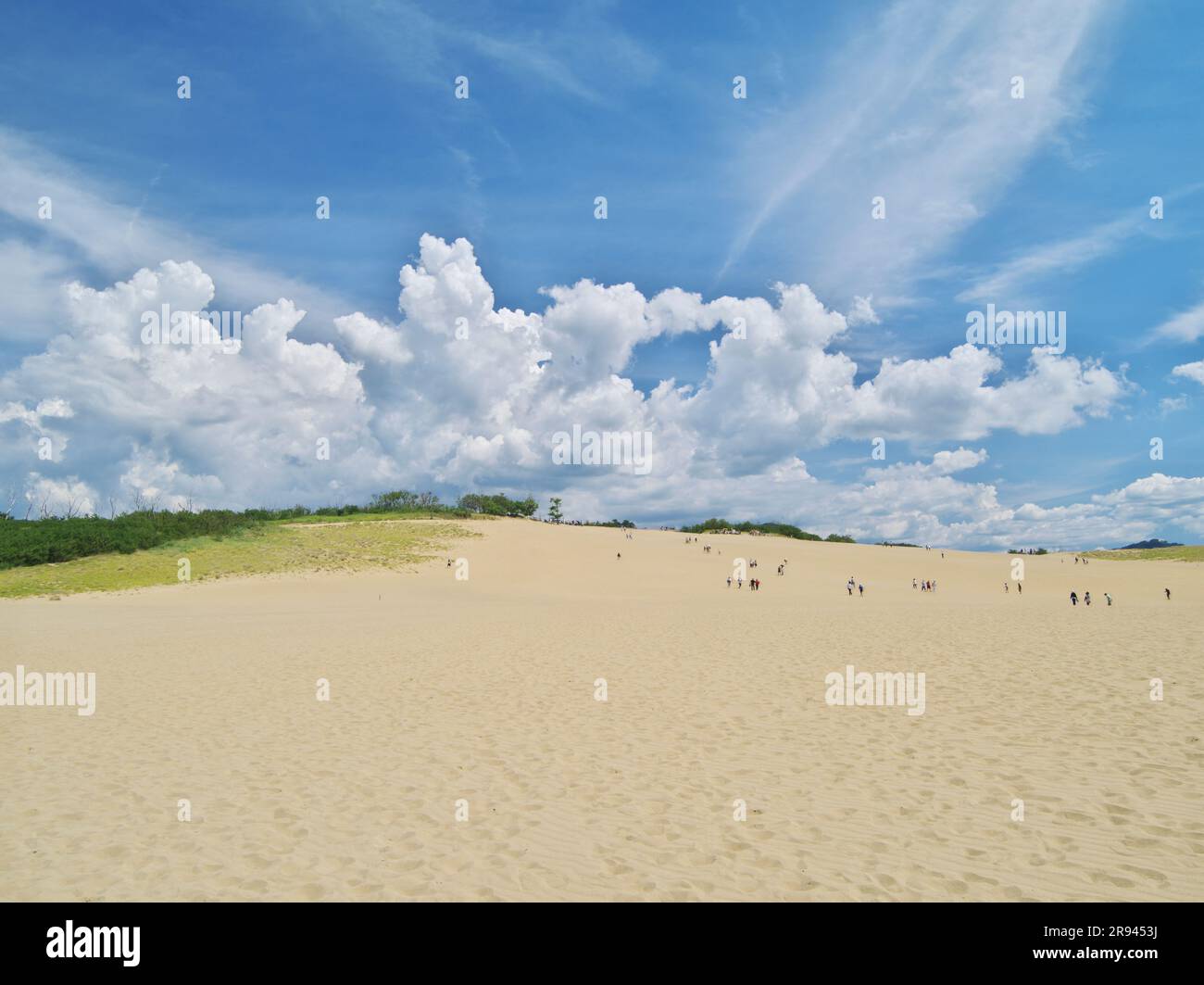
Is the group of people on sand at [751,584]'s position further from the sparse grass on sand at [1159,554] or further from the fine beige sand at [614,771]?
the sparse grass on sand at [1159,554]

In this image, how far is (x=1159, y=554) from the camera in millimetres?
109000

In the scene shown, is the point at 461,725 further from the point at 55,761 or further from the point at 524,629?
the point at 524,629

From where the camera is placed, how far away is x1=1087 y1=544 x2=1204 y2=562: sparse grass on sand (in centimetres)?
9962

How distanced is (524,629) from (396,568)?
33.7 metres

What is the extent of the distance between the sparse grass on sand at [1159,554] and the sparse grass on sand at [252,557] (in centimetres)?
10455

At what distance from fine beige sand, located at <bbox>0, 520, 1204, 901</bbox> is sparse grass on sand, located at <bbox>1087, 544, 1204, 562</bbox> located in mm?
100584

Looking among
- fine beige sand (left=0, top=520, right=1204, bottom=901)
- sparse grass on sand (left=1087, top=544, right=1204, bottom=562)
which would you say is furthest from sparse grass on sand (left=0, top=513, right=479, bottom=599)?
sparse grass on sand (left=1087, top=544, right=1204, bottom=562)

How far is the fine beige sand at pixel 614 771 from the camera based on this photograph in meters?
6.43

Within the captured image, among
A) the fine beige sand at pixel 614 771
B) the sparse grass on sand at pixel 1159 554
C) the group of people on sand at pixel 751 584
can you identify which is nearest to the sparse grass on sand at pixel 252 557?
the fine beige sand at pixel 614 771

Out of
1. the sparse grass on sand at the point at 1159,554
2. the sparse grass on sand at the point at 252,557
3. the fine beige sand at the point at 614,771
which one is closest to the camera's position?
the fine beige sand at the point at 614,771

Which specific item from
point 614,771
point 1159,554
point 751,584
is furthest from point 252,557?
point 1159,554

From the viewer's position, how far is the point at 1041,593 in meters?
Answer: 56.4
